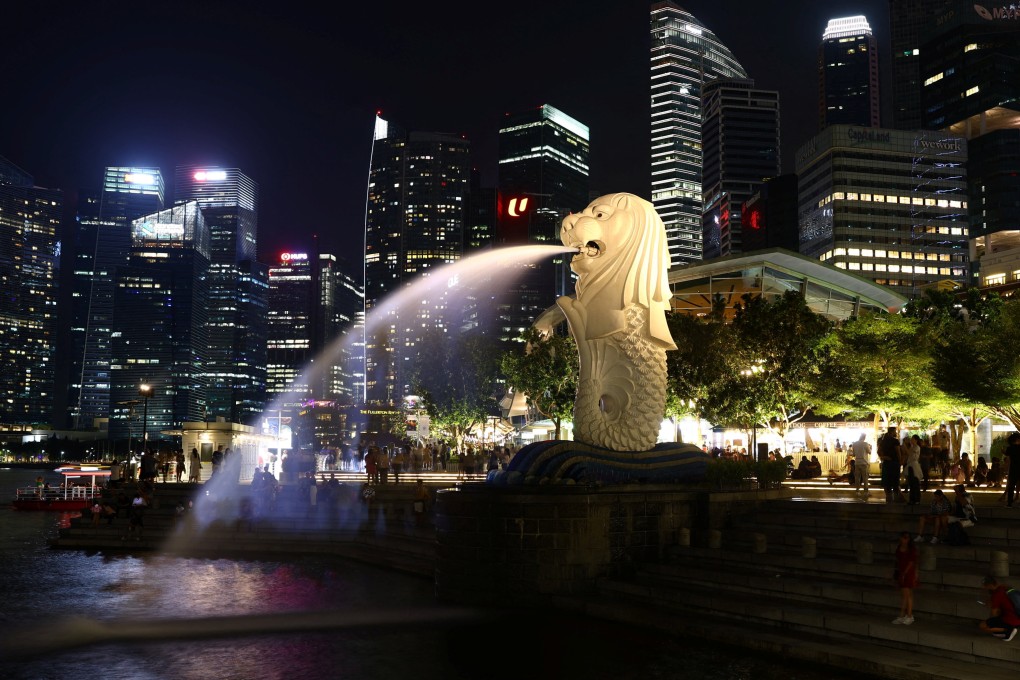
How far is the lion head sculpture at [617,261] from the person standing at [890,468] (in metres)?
5.17

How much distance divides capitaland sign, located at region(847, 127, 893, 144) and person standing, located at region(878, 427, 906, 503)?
5245 inches

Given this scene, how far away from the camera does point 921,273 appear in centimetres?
14275

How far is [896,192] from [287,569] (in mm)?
141213

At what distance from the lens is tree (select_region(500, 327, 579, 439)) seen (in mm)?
41844

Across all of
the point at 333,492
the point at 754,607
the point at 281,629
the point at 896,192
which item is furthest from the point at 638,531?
the point at 896,192

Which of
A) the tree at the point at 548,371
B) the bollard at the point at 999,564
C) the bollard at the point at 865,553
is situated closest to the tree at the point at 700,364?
the tree at the point at 548,371

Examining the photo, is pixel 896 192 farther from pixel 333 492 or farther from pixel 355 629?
pixel 355 629

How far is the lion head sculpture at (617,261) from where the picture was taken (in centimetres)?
1952

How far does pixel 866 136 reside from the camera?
140625 millimetres

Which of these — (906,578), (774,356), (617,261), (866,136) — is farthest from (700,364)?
(866,136)

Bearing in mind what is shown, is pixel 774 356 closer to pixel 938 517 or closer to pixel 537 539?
pixel 938 517

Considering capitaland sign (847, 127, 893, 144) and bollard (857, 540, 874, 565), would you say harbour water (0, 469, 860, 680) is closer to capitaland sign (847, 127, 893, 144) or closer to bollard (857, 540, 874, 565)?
bollard (857, 540, 874, 565)

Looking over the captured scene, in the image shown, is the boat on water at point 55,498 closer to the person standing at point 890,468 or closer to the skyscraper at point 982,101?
the person standing at point 890,468

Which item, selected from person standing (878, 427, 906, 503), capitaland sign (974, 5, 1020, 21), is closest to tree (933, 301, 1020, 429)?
person standing (878, 427, 906, 503)
